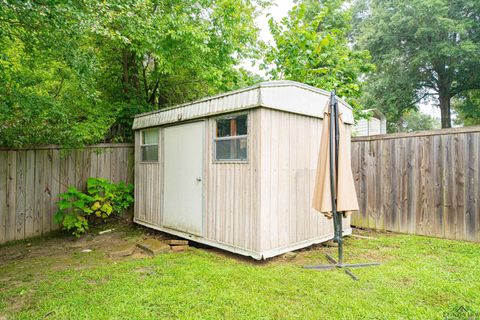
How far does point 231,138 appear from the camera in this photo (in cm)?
395

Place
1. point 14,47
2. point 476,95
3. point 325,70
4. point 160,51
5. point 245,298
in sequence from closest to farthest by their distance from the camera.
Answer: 1. point 245,298
2. point 14,47
3. point 160,51
4. point 325,70
5. point 476,95

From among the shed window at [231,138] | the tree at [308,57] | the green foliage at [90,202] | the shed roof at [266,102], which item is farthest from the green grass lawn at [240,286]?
the tree at [308,57]

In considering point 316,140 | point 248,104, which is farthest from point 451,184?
point 248,104

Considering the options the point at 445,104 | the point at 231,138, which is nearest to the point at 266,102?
the point at 231,138

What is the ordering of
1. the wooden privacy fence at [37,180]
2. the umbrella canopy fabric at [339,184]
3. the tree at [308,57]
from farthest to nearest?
the tree at [308,57], the wooden privacy fence at [37,180], the umbrella canopy fabric at [339,184]

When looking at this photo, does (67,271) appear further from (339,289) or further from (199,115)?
(339,289)

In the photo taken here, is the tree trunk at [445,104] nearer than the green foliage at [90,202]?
No

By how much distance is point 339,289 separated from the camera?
2865 millimetres

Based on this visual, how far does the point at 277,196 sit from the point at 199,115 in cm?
172

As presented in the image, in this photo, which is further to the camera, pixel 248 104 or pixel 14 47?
pixel 14 47

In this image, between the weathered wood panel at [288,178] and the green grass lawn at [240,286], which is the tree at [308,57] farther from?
the green grass lawn at [240,286]

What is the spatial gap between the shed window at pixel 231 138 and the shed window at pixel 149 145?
1.85 m

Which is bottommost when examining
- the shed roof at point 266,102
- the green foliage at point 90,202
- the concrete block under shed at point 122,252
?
the concrete block under shed at point 122,252

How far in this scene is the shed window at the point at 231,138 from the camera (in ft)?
12.5
